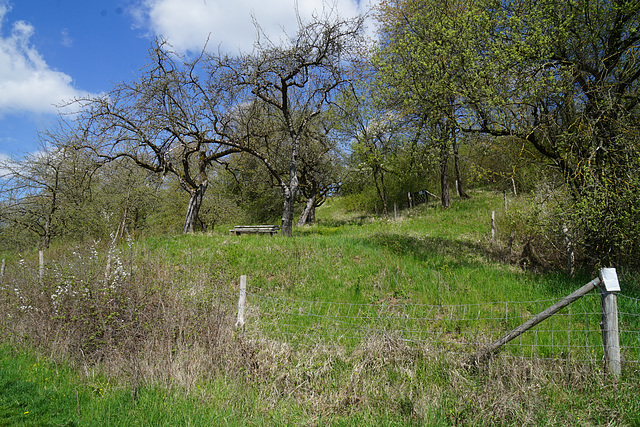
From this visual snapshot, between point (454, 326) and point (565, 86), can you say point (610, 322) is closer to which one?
point (454, 326)

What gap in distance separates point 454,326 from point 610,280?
8.59ft

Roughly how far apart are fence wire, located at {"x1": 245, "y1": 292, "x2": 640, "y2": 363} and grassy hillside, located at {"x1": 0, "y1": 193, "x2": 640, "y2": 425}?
4cm

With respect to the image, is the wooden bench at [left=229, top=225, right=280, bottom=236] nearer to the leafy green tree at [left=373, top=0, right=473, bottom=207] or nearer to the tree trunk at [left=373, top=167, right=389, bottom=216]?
the leafy green tree at [left=373, top=0, right=473, bottom=207]

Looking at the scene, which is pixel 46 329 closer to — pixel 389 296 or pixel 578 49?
pixel 389 296

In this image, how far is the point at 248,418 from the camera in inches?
157

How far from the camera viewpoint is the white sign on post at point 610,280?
159 inches

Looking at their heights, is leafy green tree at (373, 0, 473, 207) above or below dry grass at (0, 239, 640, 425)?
above

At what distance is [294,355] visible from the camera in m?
5.35

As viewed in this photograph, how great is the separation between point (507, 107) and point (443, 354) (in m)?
6.85

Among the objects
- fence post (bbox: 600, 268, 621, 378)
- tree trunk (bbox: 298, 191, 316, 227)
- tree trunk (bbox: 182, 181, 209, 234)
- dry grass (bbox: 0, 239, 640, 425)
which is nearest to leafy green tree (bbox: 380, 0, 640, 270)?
fence post (bbox: 600, 268, 621, 378)

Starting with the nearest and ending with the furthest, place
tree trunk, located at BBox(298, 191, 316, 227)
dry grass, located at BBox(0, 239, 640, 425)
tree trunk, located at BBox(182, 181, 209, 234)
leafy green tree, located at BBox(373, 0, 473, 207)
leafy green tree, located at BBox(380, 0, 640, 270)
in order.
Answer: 1. dry grass, located at BBox(0, 239, 640, 425)
2. leafy green tree, located at BBox(380, 0, 640, 270)
3. leafy green tree, located at BBox(373, 0, 473, 207)
4. tree trunk, located at BBox(182, 181, 209, 234)
5. tree trunk, located at BBox(298, 191, 316, 227)

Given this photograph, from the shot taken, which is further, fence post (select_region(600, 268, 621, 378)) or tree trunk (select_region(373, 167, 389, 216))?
tree trunk (select_region(373, 167, 389, 216))

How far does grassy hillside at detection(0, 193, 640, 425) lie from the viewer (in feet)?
13.2

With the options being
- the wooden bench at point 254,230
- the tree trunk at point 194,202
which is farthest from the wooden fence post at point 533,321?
the tree trunk at point 194,202
